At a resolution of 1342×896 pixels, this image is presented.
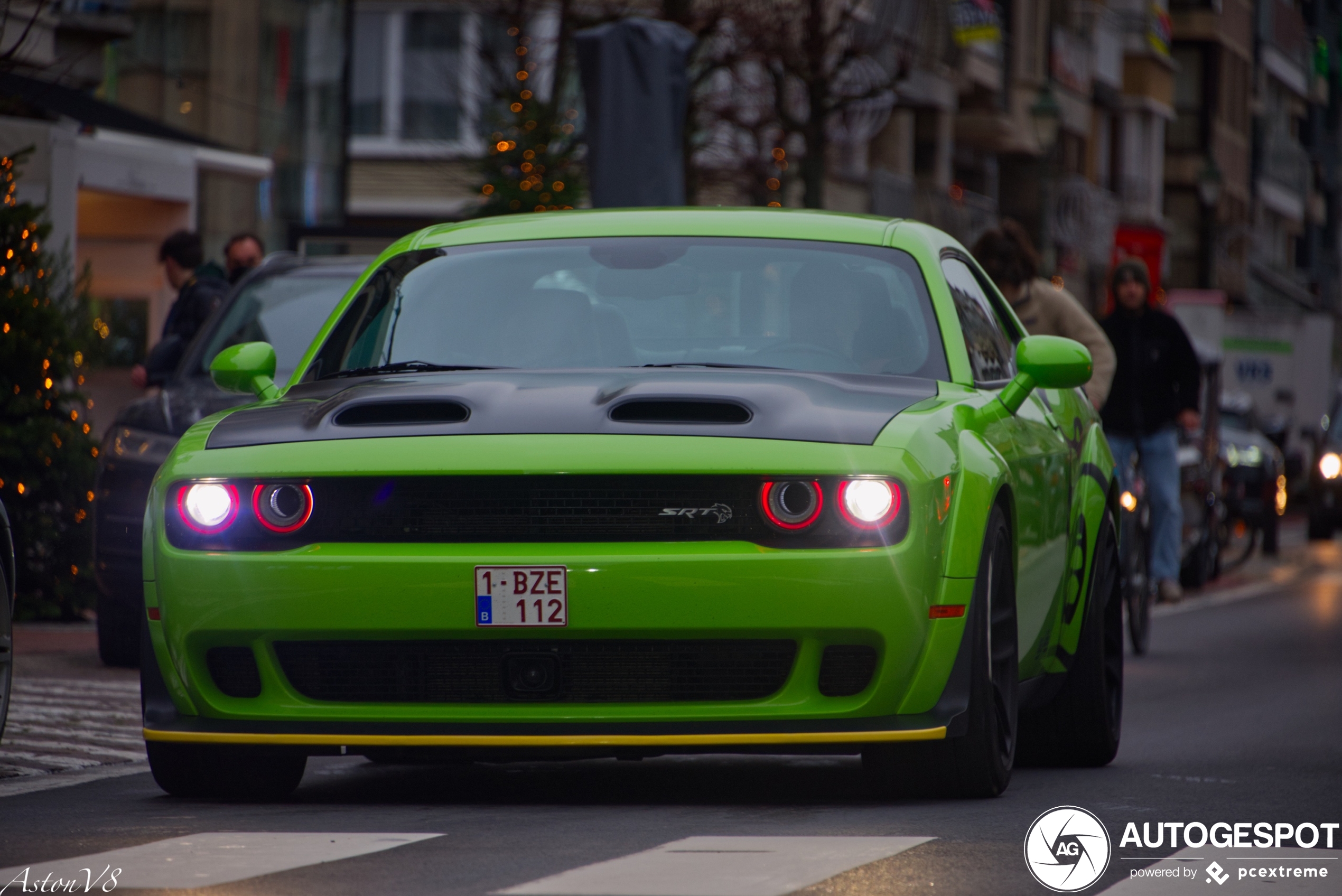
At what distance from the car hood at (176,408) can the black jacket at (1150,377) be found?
5698mm

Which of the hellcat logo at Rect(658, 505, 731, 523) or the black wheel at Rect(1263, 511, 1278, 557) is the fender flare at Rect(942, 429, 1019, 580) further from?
the black wheel at Rect(1263, 511, 1278, 557)

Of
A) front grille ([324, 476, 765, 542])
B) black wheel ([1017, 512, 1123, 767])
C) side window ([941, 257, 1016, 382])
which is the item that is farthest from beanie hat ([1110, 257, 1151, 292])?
front grille ([324, 476, 765, 542])

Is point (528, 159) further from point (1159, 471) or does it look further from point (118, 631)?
point (118, 631)

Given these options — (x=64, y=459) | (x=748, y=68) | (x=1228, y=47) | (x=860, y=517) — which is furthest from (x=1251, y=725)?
(x=1228, y=47)

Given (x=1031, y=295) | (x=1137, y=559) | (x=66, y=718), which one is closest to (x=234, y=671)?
(x=66, y=718)

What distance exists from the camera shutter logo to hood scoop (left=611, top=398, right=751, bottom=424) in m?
1.17

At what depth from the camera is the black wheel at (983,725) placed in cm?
638

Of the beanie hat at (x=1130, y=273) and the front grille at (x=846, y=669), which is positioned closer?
the front grille at (x=846, y=669)

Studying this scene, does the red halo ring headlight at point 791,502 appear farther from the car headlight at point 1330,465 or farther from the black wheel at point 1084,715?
the car headlight at point 1330,465

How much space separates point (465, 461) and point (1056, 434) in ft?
7.60

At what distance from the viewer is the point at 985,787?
21.6 ft

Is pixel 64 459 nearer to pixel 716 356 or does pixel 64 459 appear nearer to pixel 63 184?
pixel 63 184

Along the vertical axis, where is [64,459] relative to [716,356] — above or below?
below

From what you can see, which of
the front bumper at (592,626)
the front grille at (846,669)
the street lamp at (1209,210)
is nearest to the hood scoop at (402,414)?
the front bumper at (592,626)
